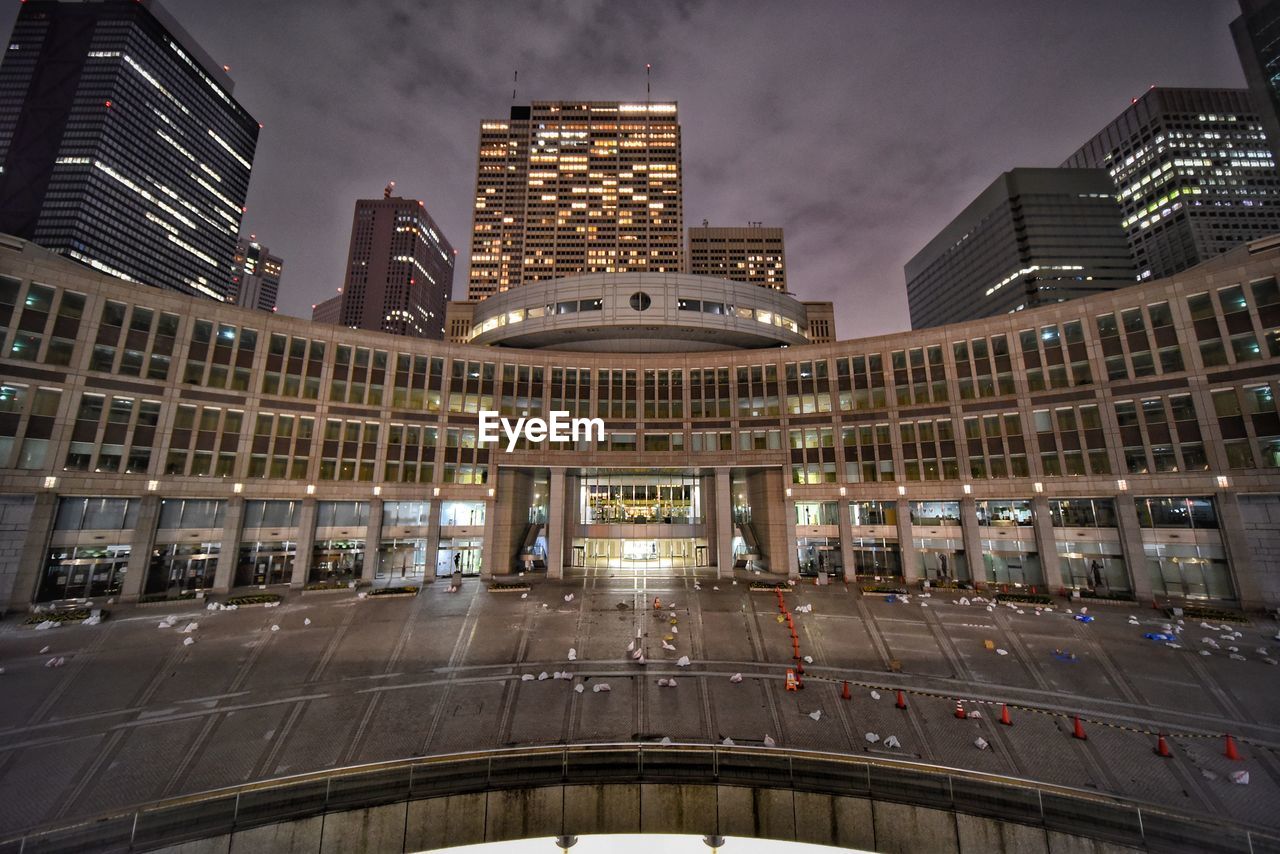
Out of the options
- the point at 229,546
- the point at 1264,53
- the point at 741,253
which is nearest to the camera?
the point at 229,546

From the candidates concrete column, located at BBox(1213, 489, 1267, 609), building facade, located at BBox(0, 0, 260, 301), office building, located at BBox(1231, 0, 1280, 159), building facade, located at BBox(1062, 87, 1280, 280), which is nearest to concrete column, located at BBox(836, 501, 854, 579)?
concrete column, located at BBox(1213, 489, 1267, 609)

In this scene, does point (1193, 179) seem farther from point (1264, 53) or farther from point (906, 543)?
point (906, 543)

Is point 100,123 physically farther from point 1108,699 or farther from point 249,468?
point 1108,699

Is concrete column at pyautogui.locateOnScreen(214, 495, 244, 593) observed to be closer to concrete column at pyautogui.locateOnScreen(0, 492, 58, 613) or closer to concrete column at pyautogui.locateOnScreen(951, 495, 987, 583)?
concrete column at pyautogui.locateOnScreen(0, 492, 58, 613)

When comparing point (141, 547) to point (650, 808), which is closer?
point (650, 808)

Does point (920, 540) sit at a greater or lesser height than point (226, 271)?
lesser

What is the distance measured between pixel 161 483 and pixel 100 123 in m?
166

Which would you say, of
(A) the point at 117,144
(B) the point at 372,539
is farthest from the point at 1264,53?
(A) the point at 117,144

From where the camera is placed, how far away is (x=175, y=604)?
30609mm

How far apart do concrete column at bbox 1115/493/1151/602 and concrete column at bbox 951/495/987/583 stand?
8.17 meters

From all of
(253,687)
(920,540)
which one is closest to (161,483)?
(253,687)

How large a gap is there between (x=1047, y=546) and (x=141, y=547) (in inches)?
2551

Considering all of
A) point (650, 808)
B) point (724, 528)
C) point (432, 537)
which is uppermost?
point (724, 528)

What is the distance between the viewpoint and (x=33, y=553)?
28.9 metres
